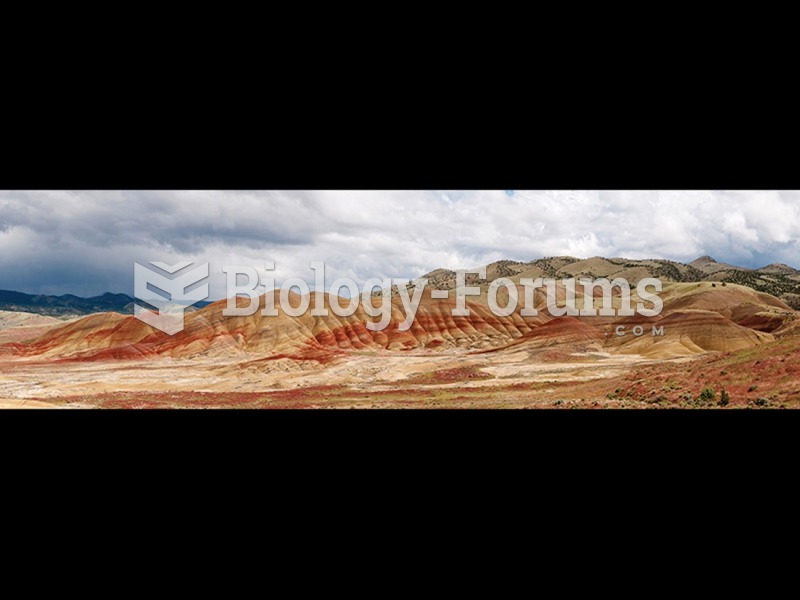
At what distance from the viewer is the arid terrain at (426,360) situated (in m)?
23.1

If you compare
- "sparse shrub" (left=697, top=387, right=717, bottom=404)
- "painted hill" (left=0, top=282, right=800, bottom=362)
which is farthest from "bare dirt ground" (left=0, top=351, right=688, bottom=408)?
"painted hill" (left=0, top=282, right=800, bottom=362)

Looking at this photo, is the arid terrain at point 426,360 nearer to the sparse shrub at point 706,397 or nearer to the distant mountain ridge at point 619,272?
the sparse shrub at point 706,397

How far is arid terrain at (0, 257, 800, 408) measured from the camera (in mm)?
23078

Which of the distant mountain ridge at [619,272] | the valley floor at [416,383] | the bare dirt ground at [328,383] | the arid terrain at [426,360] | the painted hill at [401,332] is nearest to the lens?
the valley floor at [416,383]

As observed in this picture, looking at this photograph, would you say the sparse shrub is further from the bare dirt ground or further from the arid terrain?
the bare dirt ground

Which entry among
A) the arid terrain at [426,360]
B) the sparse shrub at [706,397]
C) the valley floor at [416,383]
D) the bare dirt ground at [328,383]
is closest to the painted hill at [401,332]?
the arid terrain at [426,360]

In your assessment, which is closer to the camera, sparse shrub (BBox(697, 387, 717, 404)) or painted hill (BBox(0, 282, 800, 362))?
sparse shrub (BBox(697, 387, 717, 404))

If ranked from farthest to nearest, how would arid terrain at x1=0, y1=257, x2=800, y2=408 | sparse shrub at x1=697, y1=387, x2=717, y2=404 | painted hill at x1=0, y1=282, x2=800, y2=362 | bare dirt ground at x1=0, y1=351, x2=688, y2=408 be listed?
painted hill at x1=0, y1=282, x2=800, y2=362
bare dirt ground at x1=0, y1=351, x2=688, y2=408
arid terrain at x1=0, y1=257, x2=800, y2=408
sparse shrub at x1=697, y1=387, x2=717, y2=404

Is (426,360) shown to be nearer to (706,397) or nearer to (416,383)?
(416,383)

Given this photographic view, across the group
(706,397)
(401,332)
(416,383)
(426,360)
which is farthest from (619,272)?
(706,397)

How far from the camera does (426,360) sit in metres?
50.2

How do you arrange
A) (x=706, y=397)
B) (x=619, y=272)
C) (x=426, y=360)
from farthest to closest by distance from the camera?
1. (x=619, y=272)
2. (x=426, y=360)
3. (x=706, y=397)

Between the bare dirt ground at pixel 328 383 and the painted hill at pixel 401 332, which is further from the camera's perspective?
the painted hill at pixel 401 332
